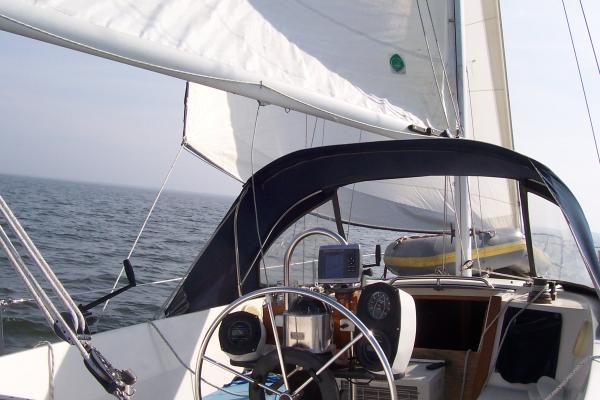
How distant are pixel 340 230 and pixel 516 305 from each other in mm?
1390

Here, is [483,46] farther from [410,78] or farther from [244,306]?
[244,306]

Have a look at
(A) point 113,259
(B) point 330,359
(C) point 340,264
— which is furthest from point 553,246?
(A) point 113,259

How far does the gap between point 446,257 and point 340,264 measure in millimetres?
5399

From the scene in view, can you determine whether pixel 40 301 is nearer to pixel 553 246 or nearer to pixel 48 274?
pixel 48 274

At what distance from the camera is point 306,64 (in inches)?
155

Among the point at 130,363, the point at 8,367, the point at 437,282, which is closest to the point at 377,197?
the point at 437,282

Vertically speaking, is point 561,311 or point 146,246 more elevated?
point 146,246

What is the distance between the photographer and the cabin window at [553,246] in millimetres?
4387

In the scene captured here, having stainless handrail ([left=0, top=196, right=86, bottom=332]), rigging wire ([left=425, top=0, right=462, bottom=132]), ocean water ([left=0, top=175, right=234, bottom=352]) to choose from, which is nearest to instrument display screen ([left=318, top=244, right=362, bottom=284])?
ocean water ([left=0, top=175, right=234, bottom=352])

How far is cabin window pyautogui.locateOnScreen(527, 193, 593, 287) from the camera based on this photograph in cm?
439

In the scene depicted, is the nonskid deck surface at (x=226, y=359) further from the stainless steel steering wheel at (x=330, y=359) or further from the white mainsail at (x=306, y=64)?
the white mainsail at (x=306, y=64)

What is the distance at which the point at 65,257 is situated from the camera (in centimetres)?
1406

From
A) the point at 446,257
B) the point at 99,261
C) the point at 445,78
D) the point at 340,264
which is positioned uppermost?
the point at 445,78

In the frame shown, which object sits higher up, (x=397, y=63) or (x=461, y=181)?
(x=397, y=63)
